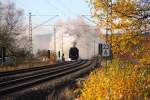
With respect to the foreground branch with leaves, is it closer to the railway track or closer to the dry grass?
the dry grass

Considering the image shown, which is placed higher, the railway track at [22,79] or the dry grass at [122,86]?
the dry grass at [122,86]

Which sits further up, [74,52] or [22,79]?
[74,52]

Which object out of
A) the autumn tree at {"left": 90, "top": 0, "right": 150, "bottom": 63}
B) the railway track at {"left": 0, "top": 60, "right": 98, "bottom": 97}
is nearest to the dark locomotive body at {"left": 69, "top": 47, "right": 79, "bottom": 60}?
the railway track at {"left": 0, "top": 60, "right": 98, "bottom": 97}

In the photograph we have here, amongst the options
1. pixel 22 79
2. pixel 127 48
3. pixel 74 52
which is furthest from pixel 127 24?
pixel 74 52

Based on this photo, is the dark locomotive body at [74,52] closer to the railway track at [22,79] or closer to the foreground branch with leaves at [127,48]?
the railway track at [22,79]

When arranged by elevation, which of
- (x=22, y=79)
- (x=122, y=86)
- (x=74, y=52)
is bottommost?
(x=22, y=79)

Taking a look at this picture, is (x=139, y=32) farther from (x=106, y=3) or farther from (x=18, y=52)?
(x=18, y=52)

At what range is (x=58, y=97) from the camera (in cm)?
2150

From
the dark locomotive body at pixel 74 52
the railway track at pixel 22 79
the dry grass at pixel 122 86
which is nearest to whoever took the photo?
the dry grass at pixel 122 86

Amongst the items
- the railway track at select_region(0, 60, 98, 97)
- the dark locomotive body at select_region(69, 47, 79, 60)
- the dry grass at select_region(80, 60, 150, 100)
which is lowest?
the railway track at select_region(0, 60, 98, 97)

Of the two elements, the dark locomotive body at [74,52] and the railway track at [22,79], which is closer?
the railway track at [22,79]

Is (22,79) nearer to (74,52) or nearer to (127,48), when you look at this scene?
(127,48)

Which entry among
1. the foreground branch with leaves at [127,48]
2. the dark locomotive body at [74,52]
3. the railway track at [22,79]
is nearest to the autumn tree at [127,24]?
the foreground branch with leaves at [127,48]

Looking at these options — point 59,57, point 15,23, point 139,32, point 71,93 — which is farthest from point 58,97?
point 59,57
